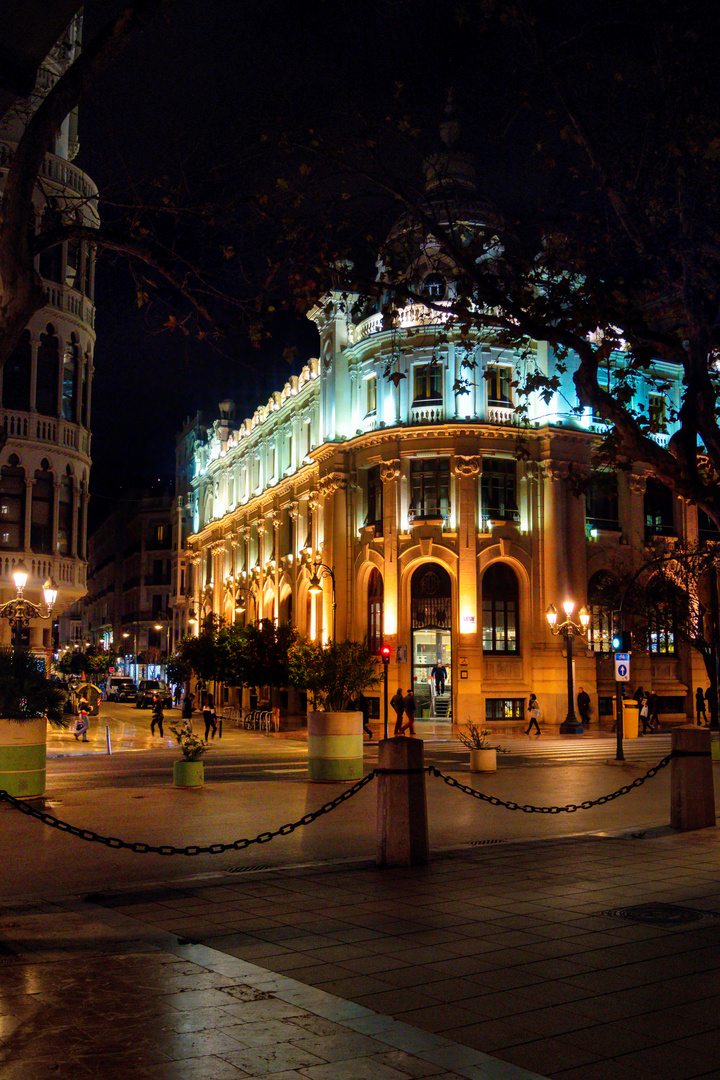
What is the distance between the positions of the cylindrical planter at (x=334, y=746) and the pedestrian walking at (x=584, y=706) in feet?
87.7

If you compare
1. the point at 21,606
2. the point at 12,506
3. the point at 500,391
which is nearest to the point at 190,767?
the point at 21,606

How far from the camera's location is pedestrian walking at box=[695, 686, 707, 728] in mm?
46781

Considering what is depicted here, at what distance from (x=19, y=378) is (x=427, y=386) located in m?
19.8

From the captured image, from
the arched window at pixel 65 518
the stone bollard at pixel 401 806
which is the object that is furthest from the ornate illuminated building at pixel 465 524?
the stone bollard at pixel 401 806

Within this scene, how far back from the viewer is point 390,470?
158 feet

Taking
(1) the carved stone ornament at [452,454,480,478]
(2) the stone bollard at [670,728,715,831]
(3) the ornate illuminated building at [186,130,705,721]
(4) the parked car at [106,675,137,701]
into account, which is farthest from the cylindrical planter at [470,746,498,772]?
(4) the parked car at [106,675,137,701]

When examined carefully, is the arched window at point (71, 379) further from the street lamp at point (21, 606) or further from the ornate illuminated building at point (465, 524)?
the ornate illuminated building at point (465, 524)

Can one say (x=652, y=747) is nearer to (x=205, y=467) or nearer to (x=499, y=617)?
(x=499, y=617)

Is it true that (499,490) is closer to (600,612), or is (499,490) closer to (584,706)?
(600,612)

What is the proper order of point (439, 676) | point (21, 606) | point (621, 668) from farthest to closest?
1. point (439, 676)
2. point (621, 668)
3. point (21, 606)

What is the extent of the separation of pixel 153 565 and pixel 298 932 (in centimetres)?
10440

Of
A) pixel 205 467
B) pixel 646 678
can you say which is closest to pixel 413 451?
pixel 646 678

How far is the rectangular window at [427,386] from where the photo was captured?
48.1 meters

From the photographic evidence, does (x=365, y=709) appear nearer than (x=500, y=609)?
Yes
